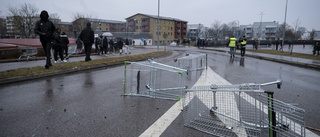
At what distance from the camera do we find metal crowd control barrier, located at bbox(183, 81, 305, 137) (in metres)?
3.12

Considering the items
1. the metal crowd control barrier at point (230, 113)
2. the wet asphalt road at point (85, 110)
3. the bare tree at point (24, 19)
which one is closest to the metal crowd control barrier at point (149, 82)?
the wet asphalt road at point (85, 110)

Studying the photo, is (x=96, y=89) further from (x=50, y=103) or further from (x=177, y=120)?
(x=177, y=120)

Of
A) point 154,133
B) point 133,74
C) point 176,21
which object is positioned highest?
point 176,21

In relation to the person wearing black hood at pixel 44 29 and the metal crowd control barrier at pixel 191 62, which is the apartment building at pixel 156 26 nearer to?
the metal crowd control barrier at pixel 191 62

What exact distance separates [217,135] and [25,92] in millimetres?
5524

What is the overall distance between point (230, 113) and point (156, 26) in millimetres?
84579

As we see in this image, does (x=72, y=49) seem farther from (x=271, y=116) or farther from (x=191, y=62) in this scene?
A: (x=271, y=116)

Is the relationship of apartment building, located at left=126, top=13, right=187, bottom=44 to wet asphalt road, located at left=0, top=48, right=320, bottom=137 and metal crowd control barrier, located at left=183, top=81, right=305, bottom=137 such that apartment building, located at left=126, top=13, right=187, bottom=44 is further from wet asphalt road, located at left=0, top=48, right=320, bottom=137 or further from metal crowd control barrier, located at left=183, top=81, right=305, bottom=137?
metal crowd control barrier, located at left=183, top=81, right=305, bottom=137

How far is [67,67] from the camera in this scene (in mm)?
10133

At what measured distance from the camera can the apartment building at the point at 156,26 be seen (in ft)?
281

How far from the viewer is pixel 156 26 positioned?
86.4 m

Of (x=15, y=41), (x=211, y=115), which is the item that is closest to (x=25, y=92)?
(x=211, y=115)

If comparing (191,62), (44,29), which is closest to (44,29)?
(44,29)

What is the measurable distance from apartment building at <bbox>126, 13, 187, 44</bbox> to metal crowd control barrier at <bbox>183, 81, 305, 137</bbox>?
7785 cm
